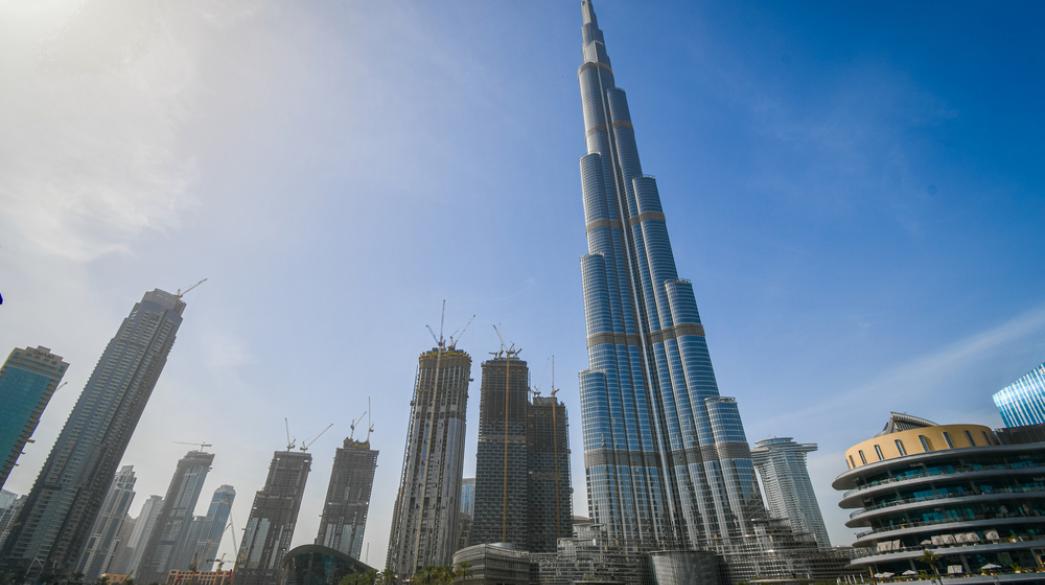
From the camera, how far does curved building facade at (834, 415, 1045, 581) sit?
89562mm

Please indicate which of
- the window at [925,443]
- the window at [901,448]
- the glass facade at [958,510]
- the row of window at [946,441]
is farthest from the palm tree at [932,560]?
the window at [925,443]

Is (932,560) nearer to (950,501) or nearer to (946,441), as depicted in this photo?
(950,501)

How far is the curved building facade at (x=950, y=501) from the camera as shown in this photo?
3526 inches

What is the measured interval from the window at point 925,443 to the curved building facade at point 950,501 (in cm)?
17

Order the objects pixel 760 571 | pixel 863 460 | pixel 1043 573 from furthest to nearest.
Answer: pixel 760 571
pixel 863 460
pixel 1043 573

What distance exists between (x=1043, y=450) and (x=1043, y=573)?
3024 centimetres

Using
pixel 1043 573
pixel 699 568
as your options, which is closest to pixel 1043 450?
pixel 1043 573

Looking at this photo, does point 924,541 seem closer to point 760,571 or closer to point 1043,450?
point 1043,450

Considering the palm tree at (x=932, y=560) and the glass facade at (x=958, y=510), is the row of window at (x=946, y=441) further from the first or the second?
the palm tree at (x=932, y=560)

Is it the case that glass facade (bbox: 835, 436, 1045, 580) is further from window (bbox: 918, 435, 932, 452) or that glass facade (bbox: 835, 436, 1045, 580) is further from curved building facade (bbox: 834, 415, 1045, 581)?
window (bbox: 918, 435, 932, 452)

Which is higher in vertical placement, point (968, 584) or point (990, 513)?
point (990, 513)

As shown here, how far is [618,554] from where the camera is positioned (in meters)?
196

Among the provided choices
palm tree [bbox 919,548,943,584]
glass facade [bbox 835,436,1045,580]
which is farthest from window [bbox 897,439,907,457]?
palm tree [bbox 919,548,943,584]

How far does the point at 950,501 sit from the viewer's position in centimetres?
9488
